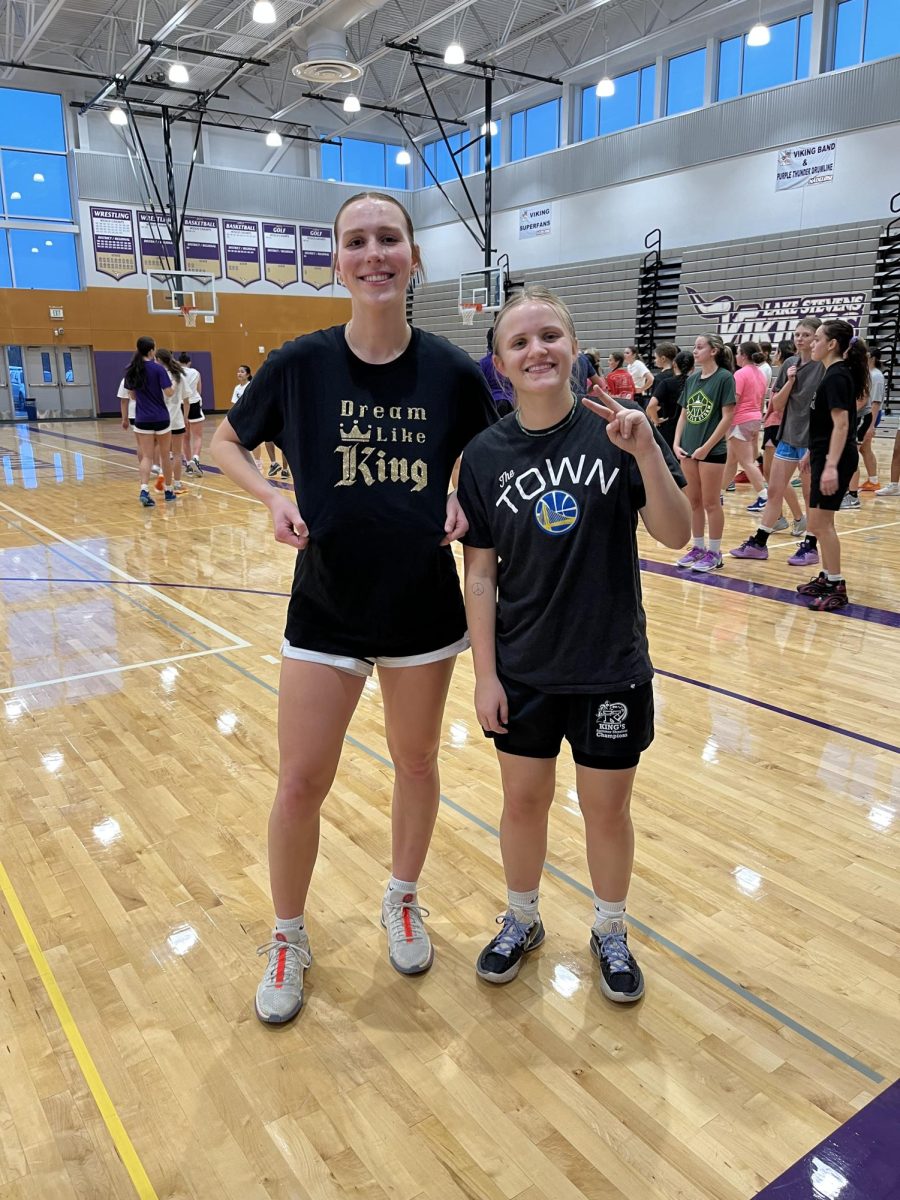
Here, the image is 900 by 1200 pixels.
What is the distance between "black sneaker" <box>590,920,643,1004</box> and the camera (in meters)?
2.11

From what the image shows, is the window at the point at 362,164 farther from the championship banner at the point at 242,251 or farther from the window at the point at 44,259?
the window at the point at 44,259

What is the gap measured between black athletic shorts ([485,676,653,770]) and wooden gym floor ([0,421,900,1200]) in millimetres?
648

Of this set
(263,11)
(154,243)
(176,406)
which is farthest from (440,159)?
(176,406)

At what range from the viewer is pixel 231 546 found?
752 centimetres

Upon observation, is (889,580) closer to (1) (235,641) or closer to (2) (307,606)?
(1) (235,641)

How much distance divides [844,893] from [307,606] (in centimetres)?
180

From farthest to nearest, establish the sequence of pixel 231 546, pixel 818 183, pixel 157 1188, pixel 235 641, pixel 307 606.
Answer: pixel 818 183 < pixel 231 546 < pixel 235 641 < pixel 307 606 < pixel 157 1188

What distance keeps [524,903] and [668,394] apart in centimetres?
668

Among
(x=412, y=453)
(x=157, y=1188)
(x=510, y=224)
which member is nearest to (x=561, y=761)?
(x=412, y=453)

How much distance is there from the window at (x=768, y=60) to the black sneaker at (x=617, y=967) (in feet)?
59.7

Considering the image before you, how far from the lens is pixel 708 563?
6.58 meters

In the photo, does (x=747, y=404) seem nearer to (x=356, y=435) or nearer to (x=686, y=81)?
(x=356, y=435)

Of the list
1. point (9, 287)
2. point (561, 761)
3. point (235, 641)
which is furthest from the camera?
point (9, 287)

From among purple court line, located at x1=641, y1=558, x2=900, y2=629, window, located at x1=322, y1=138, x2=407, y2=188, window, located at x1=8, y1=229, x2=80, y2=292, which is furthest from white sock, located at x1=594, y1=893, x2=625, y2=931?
window, located at x1=322, y1=138, x2=407, y2=188
